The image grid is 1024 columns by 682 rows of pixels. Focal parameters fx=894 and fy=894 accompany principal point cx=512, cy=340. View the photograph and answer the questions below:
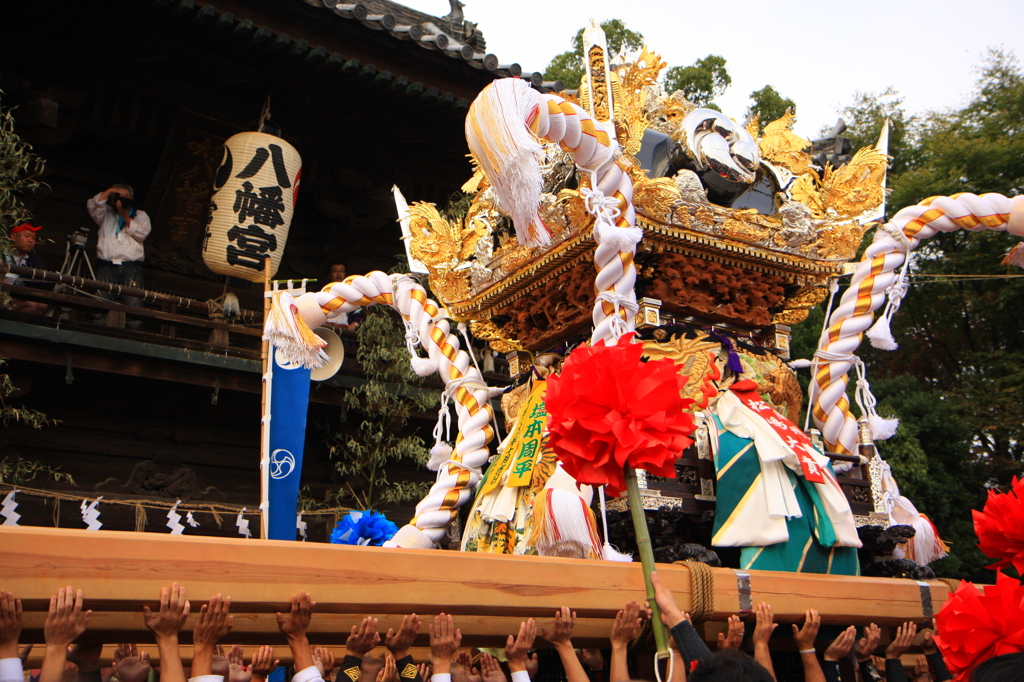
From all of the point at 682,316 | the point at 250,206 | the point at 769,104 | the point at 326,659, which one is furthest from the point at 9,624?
the point at 769,104

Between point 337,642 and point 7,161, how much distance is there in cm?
577

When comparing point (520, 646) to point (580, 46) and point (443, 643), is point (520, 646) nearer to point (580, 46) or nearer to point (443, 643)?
point (443, 643)

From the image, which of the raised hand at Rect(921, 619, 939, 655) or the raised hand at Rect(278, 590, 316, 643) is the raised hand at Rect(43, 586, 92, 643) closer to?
the raised hand at Rect(278, 590, 316, 643)

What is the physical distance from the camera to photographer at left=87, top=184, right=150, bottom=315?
7.73 meters

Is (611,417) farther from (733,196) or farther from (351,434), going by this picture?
(351,434)

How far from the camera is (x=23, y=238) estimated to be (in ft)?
23.6

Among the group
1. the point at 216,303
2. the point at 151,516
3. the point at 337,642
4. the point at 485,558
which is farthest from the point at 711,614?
the point at 216,303

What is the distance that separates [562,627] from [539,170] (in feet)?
6.41

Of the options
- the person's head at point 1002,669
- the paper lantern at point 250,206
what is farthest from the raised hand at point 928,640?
the paper lantern at point 250,206

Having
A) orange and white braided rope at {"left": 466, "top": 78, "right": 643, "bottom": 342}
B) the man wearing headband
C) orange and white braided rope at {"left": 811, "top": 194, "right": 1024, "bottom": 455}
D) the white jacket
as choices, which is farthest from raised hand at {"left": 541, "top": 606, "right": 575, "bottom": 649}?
the white jacket

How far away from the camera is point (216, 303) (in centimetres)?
803

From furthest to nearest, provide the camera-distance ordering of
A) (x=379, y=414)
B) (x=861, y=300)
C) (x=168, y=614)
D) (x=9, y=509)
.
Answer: (x=379, y=414)
(x=9, y=509)
(x=861, y=300)
(x=168, y=614)

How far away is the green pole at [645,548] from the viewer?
94.7 inches

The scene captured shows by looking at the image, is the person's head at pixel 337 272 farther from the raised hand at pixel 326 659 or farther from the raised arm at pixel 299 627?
the raised arm at pixel 299 627
